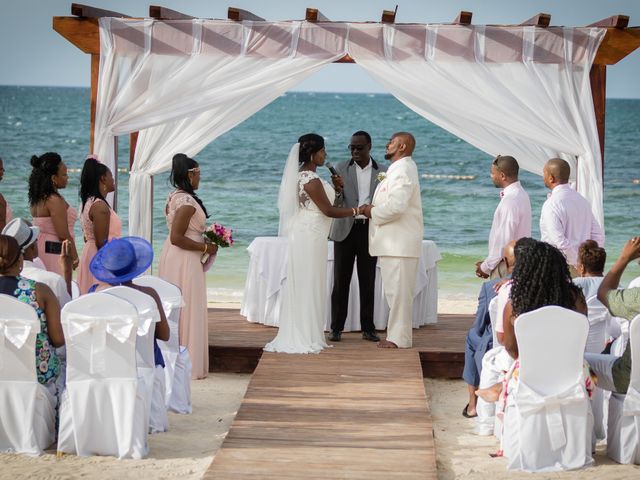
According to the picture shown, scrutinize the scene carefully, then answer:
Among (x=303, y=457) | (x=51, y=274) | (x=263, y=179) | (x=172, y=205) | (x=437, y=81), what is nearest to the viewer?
(x=303, y=457)

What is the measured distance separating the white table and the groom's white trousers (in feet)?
2.41

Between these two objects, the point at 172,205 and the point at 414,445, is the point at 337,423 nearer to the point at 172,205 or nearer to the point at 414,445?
the point at 414,445

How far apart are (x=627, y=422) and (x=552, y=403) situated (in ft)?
1.66

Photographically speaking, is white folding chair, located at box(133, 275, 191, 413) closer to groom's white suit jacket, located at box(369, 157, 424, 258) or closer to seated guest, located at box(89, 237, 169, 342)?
seated guest, located at box(89, 237, 169, 342)

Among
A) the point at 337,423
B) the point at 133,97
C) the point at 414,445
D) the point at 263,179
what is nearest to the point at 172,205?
the point at 133,97

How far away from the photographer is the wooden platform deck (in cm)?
829

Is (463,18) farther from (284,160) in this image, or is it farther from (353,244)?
(284,160)

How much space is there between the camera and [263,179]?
33.8 metres

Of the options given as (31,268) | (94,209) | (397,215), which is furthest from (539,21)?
(31,268)

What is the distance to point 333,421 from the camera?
6.34 metres

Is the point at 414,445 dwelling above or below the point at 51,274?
below

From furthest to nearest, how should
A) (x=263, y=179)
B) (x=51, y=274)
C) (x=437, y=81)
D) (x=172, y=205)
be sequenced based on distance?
(x=263, y=179)
(x=437, y=81)
(x=172, y=205)
(x=51, y=274)

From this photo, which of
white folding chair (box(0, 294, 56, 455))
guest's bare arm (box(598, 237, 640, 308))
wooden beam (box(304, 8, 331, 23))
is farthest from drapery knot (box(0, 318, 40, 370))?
wooden beam (box(304, 8, 331, 23))

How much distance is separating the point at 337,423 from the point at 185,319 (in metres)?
1.91
